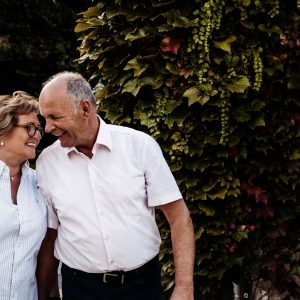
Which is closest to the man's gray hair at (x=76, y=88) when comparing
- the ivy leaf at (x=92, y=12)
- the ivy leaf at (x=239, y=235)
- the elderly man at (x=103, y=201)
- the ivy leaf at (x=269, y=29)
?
the elderly man at (x=103, y=201)

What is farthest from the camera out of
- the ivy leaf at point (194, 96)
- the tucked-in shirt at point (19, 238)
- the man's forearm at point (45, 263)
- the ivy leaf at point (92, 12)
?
the ivy leaf at point (92, 12)

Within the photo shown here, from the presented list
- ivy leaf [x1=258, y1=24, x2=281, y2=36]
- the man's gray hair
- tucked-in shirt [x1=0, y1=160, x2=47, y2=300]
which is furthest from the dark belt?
ivy leaf [x1=258, y1=24, x2=281, y2=36]

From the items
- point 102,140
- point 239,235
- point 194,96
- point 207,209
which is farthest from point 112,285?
point 194,96

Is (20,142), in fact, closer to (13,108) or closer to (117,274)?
(13,108)

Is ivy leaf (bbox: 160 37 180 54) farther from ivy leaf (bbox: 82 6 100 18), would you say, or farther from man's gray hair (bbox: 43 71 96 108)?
man's gray hair (bbox: 43 71 96 108)

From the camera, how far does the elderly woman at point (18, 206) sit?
2.56 m

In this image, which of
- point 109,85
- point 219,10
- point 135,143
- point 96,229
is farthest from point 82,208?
point 219,10

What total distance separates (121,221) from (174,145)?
2.92ft

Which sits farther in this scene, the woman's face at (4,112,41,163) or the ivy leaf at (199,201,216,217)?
the ivy leaf at (199,201,216,217)

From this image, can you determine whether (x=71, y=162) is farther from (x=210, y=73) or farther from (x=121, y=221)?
(x=210, y=73)

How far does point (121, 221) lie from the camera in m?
2.64

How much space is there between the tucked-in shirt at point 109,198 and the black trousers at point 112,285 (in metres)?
0.05

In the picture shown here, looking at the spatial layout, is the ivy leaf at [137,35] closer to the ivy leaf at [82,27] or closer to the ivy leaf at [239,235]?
the ivy leaf at [82,27]

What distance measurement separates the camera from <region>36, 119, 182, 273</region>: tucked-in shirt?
2.63 meters
